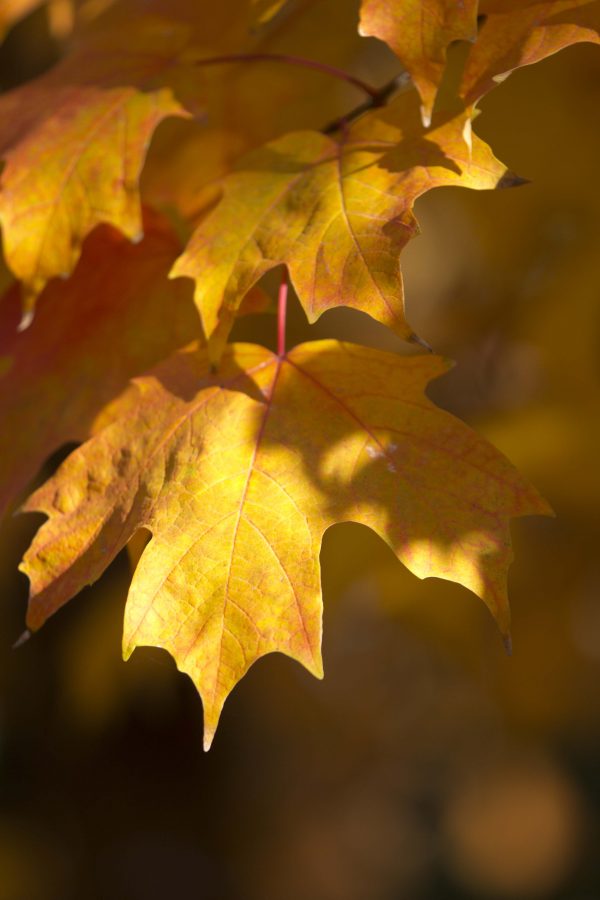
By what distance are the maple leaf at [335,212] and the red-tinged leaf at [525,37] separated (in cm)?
4

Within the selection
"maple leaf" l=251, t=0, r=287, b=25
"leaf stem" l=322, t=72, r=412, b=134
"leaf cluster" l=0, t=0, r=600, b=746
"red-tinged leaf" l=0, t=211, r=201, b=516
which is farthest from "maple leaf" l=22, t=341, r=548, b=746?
"maple leaf" l=251, t=0, r=287, b=25

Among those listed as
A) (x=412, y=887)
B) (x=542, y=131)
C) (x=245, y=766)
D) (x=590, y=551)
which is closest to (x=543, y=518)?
(x=590, y=551)

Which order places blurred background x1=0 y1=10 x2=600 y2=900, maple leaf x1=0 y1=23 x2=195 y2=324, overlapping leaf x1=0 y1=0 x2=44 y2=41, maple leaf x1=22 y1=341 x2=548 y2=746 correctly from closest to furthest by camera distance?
maple leaf x1=22 y1=341 x2=548 y2=746 → maple leaf x1=0 y1=23 x2=195 y2=324 → overlapping leaf x1=0 y1=0 x2=44 y2=41 → blurred background x1=0 y1=10 x2=600 y2=900

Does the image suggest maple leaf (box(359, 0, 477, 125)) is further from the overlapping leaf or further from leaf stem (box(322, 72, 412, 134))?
the overlapping leaf

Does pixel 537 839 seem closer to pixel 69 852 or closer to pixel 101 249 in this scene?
pixel 69 852

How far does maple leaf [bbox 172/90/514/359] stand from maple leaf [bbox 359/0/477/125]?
0.05 meters

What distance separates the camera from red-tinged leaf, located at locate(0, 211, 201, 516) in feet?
3.15

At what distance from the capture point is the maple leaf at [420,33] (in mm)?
716

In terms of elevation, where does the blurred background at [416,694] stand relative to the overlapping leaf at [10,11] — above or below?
below

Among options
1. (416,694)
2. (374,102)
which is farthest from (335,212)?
(416,694)

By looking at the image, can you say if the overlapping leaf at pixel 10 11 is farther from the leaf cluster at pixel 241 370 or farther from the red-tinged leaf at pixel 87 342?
the red-tinged leaf at pixel 87 342

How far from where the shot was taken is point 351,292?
704 millimetres

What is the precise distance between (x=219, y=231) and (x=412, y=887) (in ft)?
8.67

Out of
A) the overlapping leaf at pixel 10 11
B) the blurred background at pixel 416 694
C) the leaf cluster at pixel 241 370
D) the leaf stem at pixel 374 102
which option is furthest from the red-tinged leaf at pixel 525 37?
the overlapping leaf at pixel 10 11
